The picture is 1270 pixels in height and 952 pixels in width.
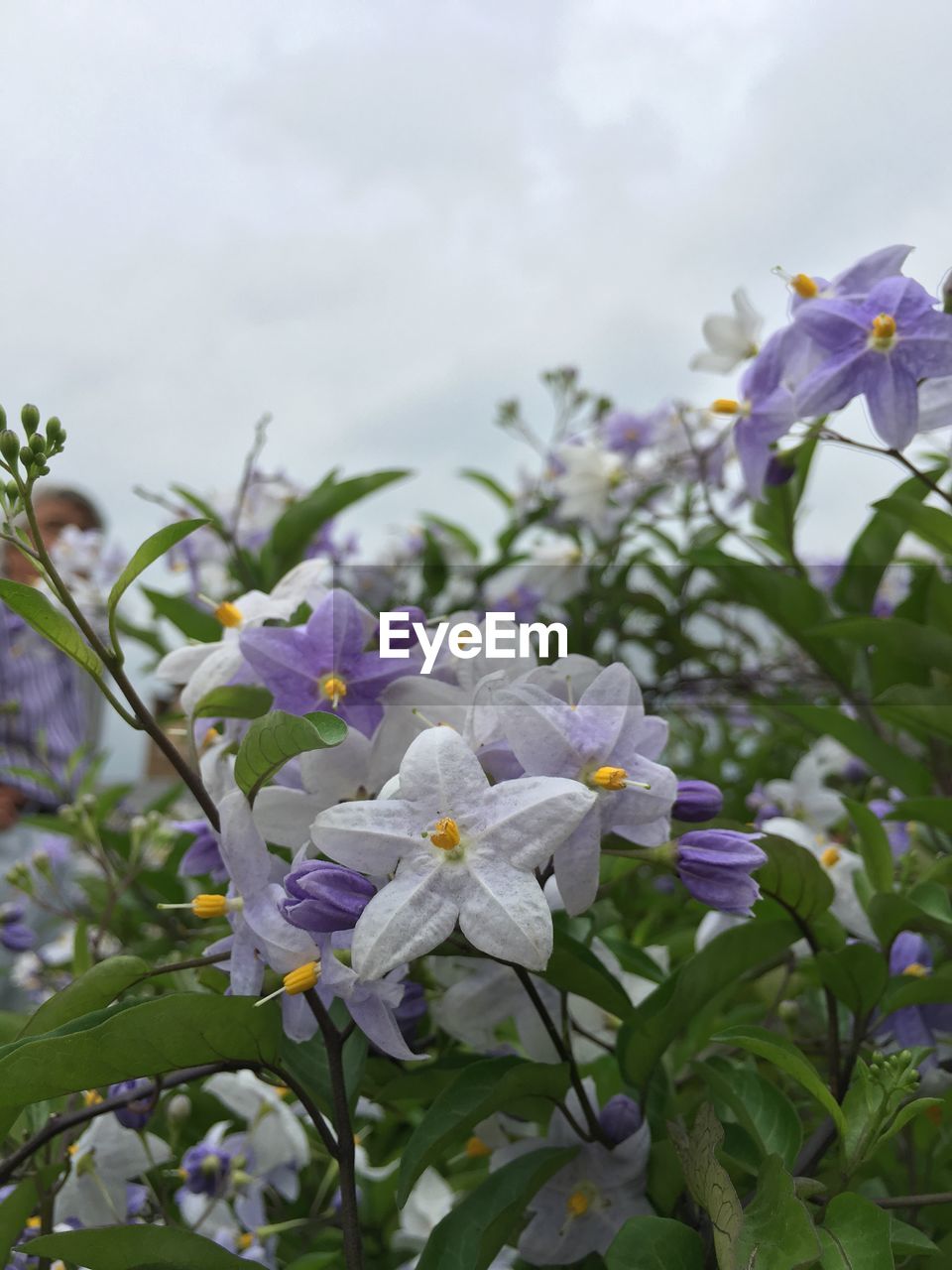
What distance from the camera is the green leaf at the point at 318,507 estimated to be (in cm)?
140

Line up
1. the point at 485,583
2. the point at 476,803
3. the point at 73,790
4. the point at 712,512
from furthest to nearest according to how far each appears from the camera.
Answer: the point at 485,583
the point at 73,790
the point at 712,512
the point at 476,803

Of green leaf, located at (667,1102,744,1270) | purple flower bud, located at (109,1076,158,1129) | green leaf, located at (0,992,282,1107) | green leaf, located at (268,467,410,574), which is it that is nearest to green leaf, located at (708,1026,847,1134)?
green leaf, located at (667,1102,744,1270)

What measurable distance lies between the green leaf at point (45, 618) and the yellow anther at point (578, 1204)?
1.51 ft

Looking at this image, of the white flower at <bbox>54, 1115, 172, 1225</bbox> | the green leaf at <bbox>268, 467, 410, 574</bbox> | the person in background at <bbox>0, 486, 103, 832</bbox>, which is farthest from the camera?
the person in background at <bbox>0, 486, 103, 832</bbox>

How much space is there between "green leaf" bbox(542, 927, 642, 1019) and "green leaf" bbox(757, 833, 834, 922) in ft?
0.39

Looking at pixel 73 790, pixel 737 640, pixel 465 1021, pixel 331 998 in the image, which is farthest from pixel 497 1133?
pixel 737 640

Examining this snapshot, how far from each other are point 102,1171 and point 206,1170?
102 mm

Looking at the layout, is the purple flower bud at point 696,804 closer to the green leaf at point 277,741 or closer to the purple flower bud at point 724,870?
the purple flower bud at point 724,870

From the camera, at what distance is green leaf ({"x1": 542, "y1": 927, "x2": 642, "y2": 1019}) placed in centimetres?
69

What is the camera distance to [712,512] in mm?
1384

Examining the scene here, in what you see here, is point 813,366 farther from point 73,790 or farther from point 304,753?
point 73,790

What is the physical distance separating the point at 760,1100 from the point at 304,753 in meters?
0.38

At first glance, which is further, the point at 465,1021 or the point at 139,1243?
the point at 465,1021

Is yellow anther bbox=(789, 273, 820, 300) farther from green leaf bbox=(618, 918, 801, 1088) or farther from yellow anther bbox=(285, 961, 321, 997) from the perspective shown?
yellow anther bbox=(285, 961, 321, 997)
